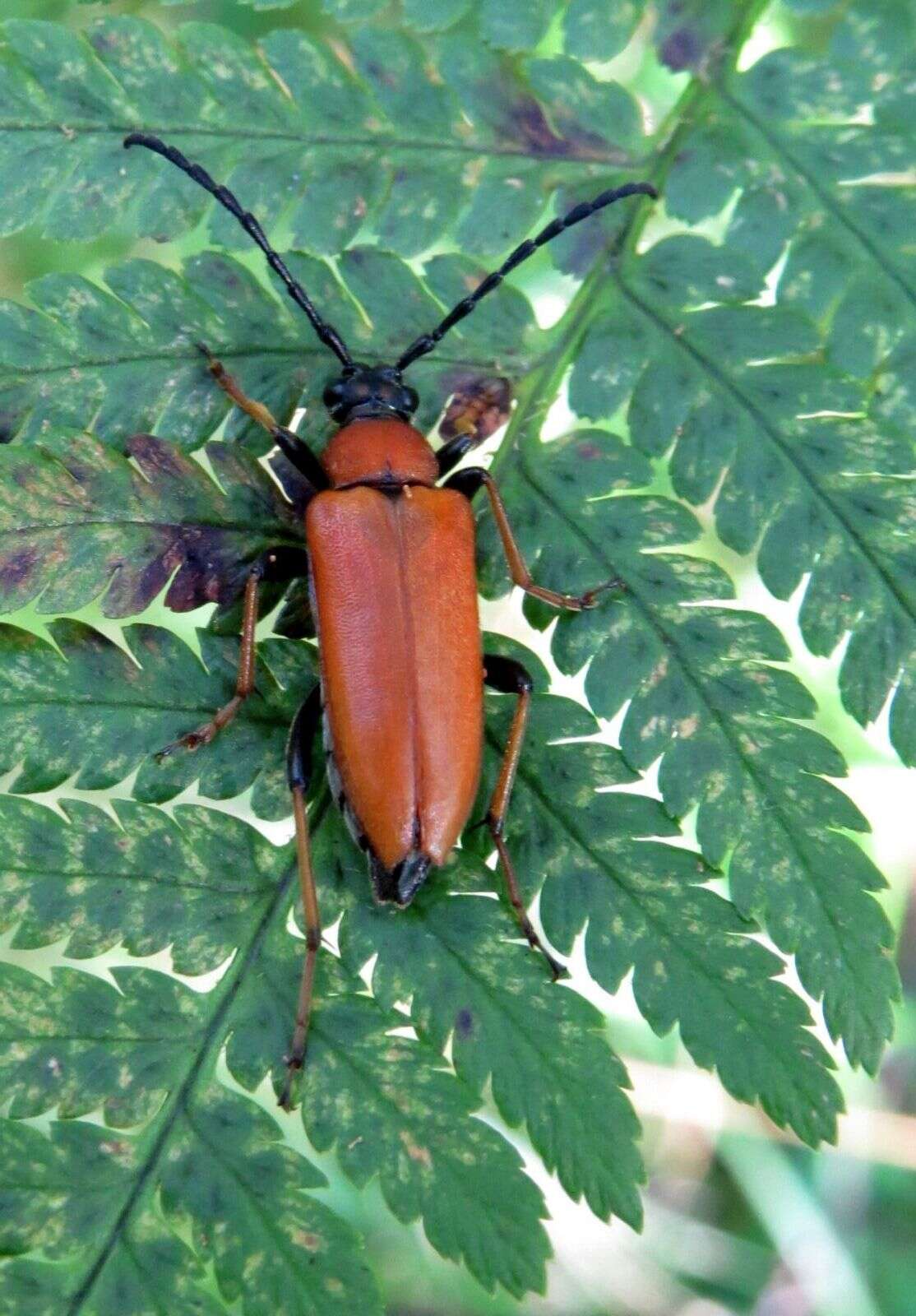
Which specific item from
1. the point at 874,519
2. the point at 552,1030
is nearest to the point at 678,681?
the point at 874,519

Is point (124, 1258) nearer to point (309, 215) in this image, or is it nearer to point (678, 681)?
point (678, 681)

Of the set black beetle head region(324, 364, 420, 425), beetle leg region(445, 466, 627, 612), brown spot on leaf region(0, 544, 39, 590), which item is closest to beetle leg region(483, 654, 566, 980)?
beetle leg region(445, 466, 627, 612)

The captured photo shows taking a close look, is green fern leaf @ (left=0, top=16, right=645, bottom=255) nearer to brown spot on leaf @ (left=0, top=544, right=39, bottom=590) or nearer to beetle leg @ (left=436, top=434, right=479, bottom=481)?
beetle leg @ (left=436, top=434, right=479, bottom=481)

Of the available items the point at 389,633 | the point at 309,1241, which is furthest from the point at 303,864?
the point at 309,1241

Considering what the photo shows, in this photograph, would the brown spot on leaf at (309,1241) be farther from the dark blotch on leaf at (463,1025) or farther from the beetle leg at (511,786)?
the beetle leg at (511,786)

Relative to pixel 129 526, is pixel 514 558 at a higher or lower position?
higher

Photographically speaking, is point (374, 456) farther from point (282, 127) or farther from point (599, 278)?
point (282, 127)
